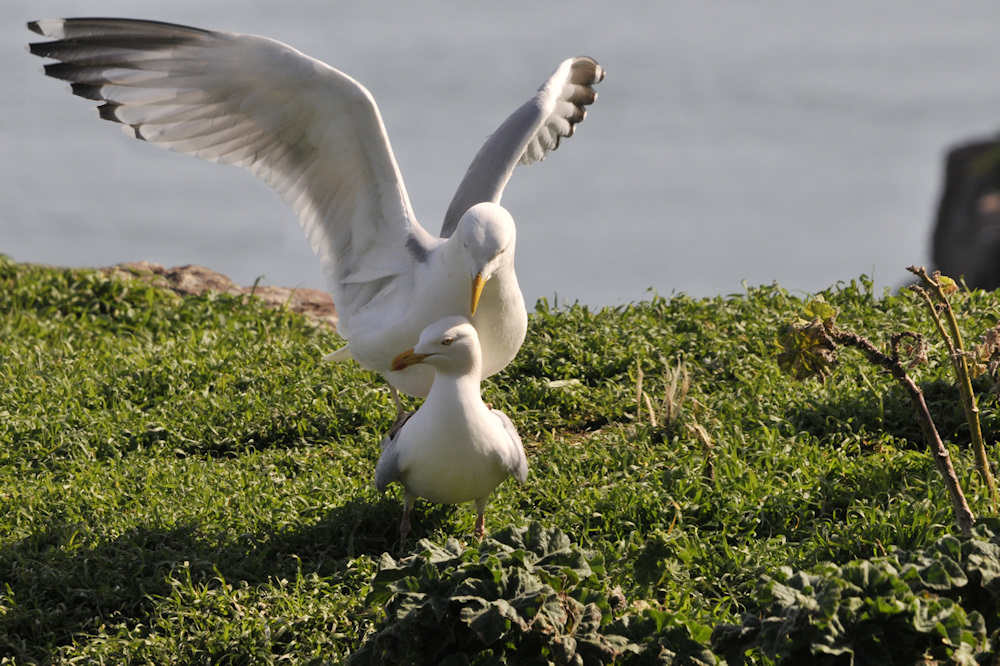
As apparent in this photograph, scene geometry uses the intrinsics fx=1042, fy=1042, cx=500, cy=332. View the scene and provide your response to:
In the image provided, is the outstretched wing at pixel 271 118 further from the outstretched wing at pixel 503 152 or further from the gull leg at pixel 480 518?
the gull leg at pixel 480 518

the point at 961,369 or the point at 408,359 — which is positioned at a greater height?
the point at 961,369

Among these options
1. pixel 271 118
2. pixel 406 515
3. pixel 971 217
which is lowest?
pixel 406 515

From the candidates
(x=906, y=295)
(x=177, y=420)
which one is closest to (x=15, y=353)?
(x=177, y=420)

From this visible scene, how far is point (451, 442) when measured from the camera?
3.88m

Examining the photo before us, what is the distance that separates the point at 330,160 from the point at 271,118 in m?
0.33

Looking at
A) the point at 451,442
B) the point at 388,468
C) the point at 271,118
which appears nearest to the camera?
the point at 451,442

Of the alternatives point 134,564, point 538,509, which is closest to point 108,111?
point 134,564

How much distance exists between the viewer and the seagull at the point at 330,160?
4531 millimetres

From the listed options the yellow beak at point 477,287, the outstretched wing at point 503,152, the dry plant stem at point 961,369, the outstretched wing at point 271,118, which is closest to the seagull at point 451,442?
the yellow beak at point 477,287

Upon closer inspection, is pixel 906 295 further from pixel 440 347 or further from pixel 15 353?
pixel 15 353

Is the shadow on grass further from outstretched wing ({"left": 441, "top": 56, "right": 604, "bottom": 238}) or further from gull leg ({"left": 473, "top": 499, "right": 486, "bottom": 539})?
outstretched wing ({"left": 441, "top": 56, "right": 604, "bottom": 238})

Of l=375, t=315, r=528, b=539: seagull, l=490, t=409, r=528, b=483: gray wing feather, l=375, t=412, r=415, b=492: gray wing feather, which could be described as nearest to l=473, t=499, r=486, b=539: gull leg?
l=375, t=315, r=528, b=539: seagull

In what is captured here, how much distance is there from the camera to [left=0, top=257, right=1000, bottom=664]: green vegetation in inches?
112

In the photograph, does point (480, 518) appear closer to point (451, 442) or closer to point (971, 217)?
point (451, 442)
